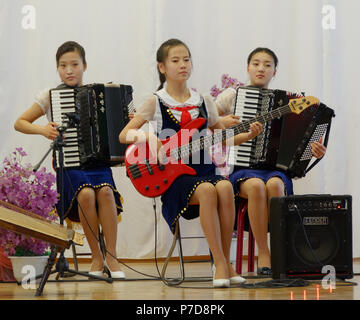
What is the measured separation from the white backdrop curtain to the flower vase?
1642mm

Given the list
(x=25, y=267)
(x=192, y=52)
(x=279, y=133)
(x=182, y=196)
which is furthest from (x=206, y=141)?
(x=192, y=52)

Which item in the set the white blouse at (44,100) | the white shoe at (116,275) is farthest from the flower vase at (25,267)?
the white blouse at (44,100)

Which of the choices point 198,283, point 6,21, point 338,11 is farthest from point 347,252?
point 6,21

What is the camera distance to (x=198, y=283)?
11.4 feet

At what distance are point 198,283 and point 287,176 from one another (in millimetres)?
919

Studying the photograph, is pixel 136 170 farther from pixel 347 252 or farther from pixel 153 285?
pixel 347 252

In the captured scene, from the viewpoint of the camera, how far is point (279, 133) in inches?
156

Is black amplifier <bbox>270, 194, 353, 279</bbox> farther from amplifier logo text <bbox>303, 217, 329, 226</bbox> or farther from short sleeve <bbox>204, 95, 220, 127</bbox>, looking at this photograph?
short sleeve <bbox>204, 95, 220, 127</bbox>

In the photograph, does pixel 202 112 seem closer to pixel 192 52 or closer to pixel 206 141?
pixel 206 141

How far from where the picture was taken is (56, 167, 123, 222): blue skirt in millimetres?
Result: 3787

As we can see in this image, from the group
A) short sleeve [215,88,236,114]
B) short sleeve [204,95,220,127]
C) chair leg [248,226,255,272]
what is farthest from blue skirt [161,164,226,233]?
short sleeve [215,88,236,114]

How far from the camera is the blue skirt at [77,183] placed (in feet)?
12.4

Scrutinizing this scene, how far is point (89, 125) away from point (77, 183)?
35 cm

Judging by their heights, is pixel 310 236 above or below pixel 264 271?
above
